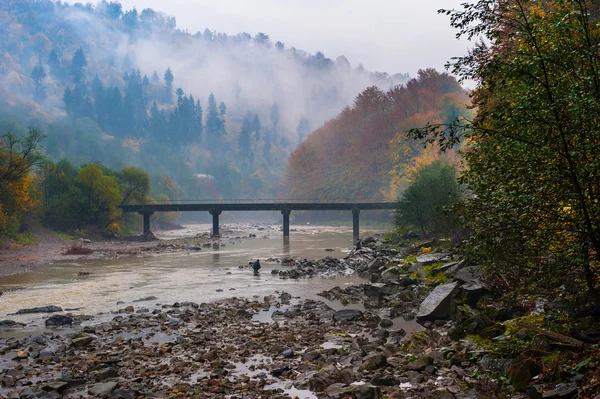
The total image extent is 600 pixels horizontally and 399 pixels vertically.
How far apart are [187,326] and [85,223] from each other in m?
63.2

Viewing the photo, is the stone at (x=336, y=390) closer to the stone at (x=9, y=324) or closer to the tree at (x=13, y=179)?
the stone at (x=9, y=324)

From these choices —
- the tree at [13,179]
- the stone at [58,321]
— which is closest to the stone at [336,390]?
the stone at [58,321]

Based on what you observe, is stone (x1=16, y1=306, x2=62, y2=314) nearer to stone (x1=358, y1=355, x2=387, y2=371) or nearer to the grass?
stone (x1=358, y1=355, x2=387, y2=371)

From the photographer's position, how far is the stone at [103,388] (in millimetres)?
10837

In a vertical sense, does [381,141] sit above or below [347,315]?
above

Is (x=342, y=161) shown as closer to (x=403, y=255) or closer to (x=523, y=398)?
(x=403, y=255)

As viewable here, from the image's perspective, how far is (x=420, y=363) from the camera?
11.1m

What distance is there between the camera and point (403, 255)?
36.5 metres

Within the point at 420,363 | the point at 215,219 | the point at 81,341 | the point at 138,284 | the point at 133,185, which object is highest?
the point at 133,185

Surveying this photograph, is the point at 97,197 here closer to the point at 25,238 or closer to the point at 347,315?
the point at 25,238

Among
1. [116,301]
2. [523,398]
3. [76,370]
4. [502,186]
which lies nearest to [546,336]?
[523,398]

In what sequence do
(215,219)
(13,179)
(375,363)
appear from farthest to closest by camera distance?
(215,219) → (13,179) → (375,363)

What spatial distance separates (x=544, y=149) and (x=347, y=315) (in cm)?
1170

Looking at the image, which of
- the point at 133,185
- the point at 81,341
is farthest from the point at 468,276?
the point at 133,185
